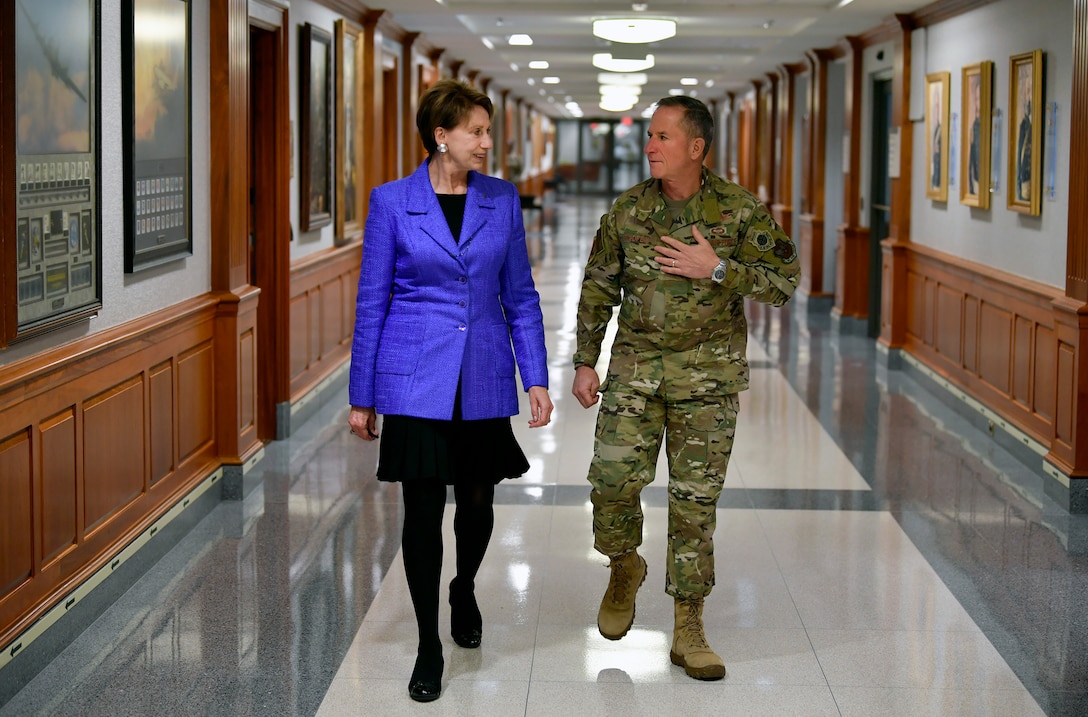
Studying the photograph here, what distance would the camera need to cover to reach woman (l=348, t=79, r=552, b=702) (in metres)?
3.54

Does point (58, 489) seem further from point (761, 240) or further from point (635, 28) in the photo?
point (635, 28)

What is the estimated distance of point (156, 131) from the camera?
5.02 m

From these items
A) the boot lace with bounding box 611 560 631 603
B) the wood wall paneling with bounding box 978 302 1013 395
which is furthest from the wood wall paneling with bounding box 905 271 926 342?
the boot lace with bounding box 611 560 631 603

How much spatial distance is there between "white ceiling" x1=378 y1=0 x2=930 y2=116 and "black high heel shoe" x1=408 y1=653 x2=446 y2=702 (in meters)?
6.78

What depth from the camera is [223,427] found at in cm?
597

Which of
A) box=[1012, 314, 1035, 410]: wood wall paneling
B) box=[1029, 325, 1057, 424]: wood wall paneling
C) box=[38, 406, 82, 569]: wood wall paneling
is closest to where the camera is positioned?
box=[38, 406, 82, 569]: wood wall paneling

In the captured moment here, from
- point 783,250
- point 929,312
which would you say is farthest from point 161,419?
point 929,312

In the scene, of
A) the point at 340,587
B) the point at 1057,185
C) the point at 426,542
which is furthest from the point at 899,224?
the point at 426,542

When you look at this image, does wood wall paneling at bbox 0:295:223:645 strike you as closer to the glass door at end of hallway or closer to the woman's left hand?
the woman's left hand

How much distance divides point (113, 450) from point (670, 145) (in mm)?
2291

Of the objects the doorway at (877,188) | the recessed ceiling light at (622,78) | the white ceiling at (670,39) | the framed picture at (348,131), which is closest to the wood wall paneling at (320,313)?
the framed picture at (348,131)

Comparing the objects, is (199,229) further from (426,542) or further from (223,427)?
(426,542)

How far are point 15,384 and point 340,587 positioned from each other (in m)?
1.46

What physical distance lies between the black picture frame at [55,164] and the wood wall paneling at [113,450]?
1.28 ft
